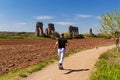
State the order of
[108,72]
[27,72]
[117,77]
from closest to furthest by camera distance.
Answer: [117,77]
[108,72]
[27,72]

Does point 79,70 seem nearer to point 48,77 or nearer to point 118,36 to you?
point 48,77

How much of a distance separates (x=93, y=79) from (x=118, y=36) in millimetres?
17167

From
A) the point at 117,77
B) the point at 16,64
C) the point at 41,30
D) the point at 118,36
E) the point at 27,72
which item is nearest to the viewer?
the point at 117,77

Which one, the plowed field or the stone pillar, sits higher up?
the stone pillar

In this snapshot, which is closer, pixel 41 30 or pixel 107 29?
pixel 107 29

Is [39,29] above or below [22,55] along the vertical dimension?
above

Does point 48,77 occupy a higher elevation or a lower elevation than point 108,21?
lower

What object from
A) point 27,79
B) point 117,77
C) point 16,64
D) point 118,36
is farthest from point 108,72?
point 118,36

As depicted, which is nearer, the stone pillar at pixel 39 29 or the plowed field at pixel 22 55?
the plowed field at pixel 22 55

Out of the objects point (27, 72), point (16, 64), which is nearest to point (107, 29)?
point (16, 64)

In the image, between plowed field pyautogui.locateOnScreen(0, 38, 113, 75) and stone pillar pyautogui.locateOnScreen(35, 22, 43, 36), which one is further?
stone pillar pyautogui.locateOnScreen(35, 22, 43, 36)

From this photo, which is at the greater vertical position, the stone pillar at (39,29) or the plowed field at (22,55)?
the stone pillar at (39,29)

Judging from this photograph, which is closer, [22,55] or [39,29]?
[22,55]

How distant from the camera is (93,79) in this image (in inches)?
546
